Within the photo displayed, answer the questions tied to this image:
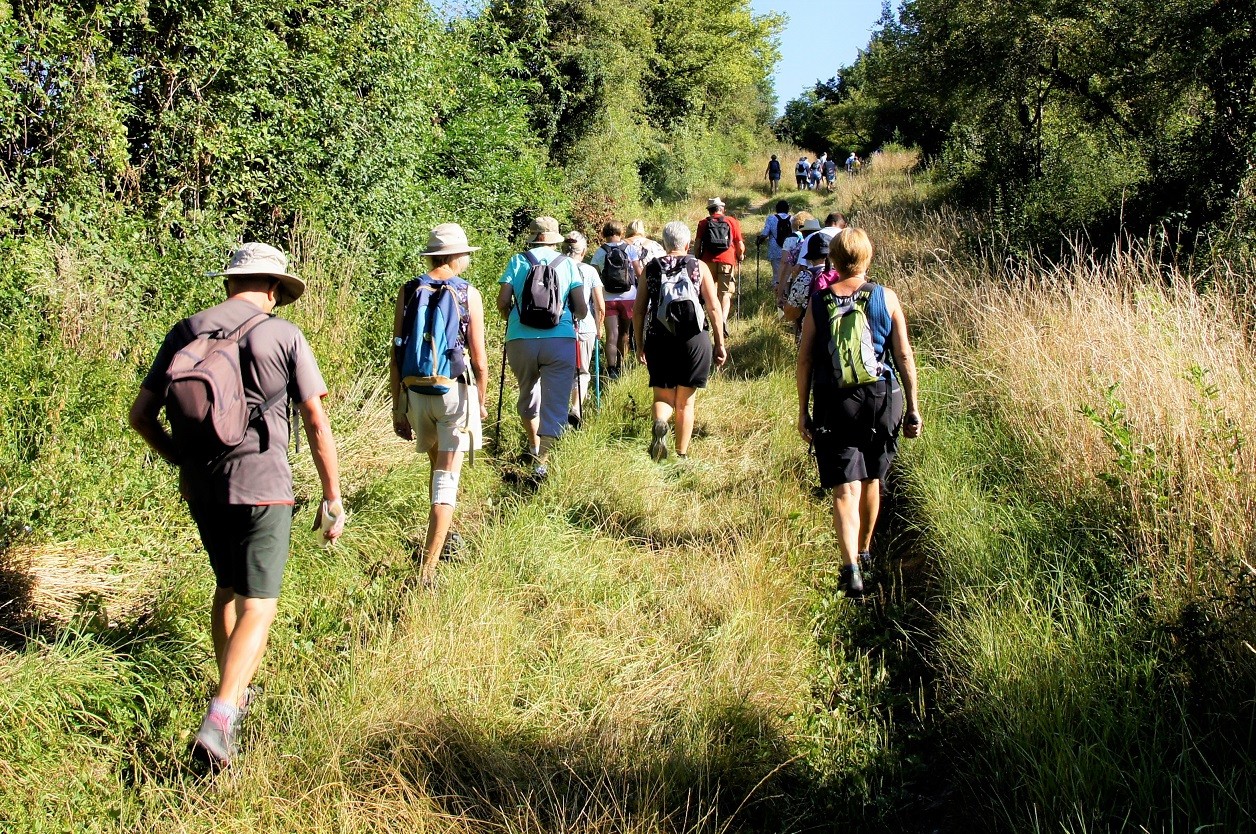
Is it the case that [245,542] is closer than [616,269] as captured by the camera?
Yes

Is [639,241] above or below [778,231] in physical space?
below

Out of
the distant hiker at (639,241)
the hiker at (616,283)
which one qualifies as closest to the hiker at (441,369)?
the hiker at (616,283)

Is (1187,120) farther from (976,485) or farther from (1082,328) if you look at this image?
(976,485)

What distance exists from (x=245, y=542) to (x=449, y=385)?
1.75 metres

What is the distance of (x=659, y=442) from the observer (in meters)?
6.72

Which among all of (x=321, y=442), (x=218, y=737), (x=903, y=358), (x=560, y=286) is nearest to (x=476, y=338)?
(x=560, y=286)

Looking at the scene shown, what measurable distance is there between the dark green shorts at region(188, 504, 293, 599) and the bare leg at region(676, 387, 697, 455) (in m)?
3.69

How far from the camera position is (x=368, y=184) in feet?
28.3

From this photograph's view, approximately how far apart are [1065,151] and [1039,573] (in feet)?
34.8

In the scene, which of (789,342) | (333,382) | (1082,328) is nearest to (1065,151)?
(789,342)

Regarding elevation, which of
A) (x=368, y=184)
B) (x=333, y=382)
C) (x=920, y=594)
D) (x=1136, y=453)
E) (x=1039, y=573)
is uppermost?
(x=368, y=184)

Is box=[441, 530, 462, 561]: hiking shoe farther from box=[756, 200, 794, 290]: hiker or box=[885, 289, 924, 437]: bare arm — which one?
box=[756, 200, 794, 290]: hiker

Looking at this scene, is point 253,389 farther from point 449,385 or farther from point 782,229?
point 782,229

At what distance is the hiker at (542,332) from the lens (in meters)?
6.31
